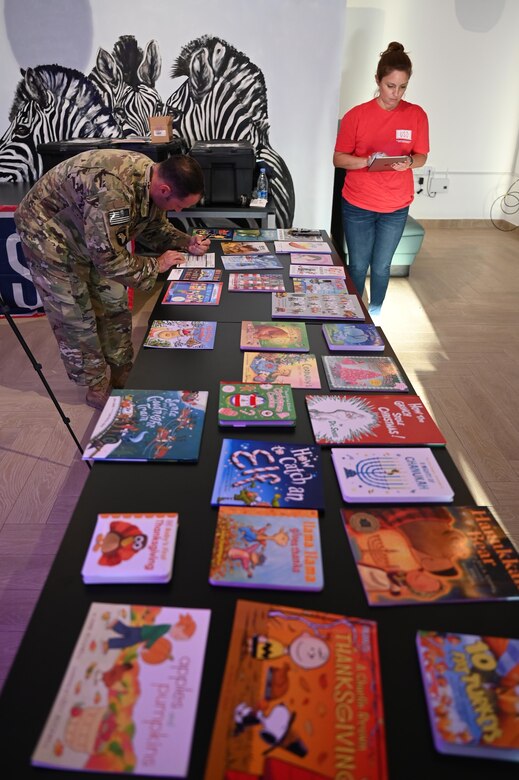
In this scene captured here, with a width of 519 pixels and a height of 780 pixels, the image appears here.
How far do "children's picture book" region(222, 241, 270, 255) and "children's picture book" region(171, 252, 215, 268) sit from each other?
99mm

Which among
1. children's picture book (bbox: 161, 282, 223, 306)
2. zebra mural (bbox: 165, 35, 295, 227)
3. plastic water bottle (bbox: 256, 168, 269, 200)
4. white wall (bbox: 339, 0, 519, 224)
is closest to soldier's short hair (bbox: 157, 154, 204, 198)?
children's picture book (bbox: 161, 282, 223, 306)

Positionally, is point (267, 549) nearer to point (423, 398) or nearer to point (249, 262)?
point (249, 262)

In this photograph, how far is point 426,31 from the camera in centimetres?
466

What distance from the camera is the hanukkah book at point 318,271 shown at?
7.30ft

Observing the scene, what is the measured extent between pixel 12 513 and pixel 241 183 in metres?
2.63

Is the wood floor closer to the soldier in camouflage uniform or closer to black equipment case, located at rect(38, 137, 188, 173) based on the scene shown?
the soldier in camouflage uniform

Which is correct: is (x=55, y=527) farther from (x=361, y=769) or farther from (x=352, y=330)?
(x=361, y=769)

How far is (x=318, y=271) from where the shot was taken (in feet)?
7.44

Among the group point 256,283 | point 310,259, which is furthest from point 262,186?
point 256,283

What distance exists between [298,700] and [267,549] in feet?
0.88

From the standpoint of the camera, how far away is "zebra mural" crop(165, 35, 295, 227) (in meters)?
3.68

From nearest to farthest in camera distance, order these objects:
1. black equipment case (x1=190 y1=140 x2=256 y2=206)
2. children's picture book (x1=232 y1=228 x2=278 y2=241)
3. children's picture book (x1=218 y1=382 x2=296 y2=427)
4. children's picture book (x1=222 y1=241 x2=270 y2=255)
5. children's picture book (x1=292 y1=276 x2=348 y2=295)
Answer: children's picture book (x1=218 y1=382 x2=296 y2=427), children's picture book (x1=292 y1=276 x2=348 y2=295), children's picture book (x1=222 y1=241 x2=270 y2=255), children's picture book (x1=232 y1=228 x2=278 y2=241), black equipment case (x1=190 y1=140 x2=256 y2=206)

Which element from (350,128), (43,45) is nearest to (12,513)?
(350,128)

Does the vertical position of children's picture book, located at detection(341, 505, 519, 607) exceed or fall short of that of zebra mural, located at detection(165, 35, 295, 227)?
it falls short
